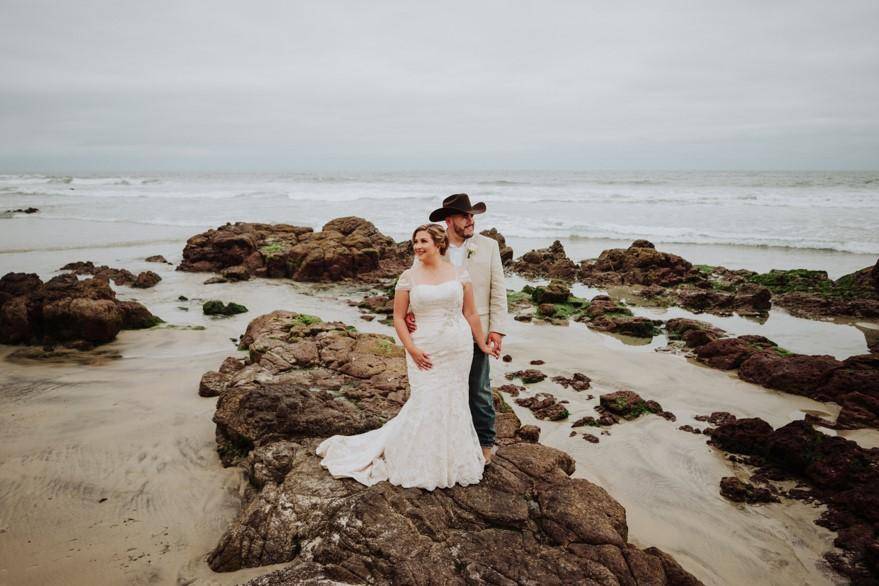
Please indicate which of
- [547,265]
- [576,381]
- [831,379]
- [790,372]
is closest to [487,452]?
[576,381]

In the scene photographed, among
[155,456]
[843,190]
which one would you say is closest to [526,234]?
[155,456]

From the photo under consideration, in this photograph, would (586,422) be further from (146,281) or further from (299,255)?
(146,281)

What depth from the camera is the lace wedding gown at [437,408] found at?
14.1ft

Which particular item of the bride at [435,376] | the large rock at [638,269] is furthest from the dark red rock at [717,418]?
the large rock at [638,269]

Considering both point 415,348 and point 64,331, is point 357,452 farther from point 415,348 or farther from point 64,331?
point 64,331

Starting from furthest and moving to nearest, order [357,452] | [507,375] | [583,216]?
[583,216] < [507,375] < [357,452]

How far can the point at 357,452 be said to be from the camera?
15.9 ft

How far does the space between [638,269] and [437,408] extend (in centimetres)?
1584

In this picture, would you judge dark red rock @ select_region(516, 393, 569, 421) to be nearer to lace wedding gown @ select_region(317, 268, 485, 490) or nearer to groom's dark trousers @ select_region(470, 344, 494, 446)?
groom's dark trousers @ select_region(470, 344, 494, 446)

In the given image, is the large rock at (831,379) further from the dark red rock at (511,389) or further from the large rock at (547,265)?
the large rock at (547,265)

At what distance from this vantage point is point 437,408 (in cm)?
438

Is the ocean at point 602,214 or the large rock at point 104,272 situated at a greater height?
the ocean at point 602,214

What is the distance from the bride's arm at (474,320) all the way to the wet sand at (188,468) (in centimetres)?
266

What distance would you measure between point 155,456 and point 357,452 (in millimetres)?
3120
